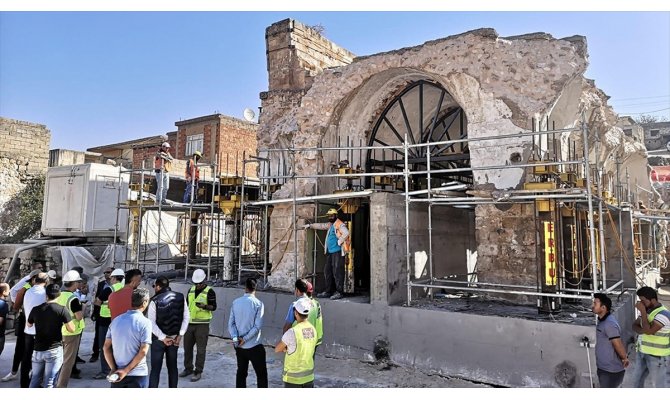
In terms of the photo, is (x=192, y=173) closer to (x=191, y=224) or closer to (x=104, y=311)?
(x=191, y=224)

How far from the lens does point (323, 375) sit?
7.31 metres

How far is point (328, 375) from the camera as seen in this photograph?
289 inches

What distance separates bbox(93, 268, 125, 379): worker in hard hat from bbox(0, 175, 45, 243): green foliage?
44.4 ft

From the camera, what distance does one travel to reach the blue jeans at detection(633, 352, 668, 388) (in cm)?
538

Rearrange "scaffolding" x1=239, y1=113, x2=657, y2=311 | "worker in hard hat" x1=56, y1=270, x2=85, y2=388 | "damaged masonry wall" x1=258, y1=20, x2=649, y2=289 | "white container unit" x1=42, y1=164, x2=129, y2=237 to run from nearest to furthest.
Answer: "worker in hard hat" x1=56, y1=270, x2=85, y2=388 < "scaffolding" x1=239, y1=113, x2=657, y2=311 < "damaged masonry wall" x1=258, y1=20, x2=649, y2=289 < "white container unit" x1=42, y1=164, x2=129, y2=237

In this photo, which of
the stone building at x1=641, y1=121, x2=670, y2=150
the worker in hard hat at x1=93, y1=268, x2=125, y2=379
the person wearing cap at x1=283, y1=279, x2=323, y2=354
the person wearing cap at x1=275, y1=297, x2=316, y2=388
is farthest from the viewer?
the stone building at x1=641, y1=121, x2=670, y2=150

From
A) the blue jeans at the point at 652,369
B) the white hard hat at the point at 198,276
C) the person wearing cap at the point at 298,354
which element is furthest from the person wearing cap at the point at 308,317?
the blue jeans at the point at 652,369

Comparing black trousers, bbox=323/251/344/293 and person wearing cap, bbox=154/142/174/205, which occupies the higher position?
person wearing cap, bbox=154/142/174/205

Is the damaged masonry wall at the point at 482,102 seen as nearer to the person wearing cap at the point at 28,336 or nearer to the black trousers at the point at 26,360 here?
the person wearing cap at the point at 28,336

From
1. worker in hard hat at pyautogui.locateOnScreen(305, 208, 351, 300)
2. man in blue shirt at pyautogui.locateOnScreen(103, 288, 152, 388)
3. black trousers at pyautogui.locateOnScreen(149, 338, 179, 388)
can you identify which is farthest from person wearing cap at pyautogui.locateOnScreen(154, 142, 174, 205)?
man in blue shirt at pyautogui.locateOnScreen(103, 288, 152, 388)

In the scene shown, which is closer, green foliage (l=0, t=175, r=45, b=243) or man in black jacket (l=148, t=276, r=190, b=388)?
man in black jacket (l=148, t=276, r=190, b=388)

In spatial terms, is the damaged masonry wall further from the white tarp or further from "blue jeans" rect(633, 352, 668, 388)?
the white tarp

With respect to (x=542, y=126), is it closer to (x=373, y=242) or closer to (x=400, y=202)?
(x=400, y=202)

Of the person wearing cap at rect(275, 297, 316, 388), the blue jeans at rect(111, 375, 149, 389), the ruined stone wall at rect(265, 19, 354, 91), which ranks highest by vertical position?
the ruined stone wall at rect(265, 19, 354, 91)
